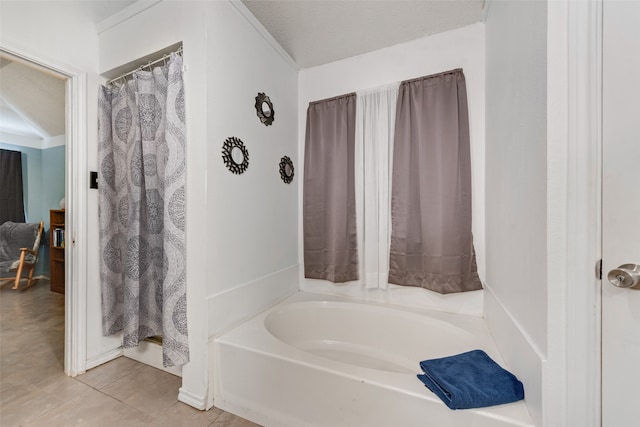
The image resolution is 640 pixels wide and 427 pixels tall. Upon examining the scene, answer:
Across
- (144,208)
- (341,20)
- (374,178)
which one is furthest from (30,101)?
(374,178)

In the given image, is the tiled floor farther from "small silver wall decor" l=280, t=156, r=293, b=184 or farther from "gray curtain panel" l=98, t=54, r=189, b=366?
"small silver wall decor" l=280, t=156, r=293, b=184

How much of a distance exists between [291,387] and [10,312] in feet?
10.9

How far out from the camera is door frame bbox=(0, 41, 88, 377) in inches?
62.1

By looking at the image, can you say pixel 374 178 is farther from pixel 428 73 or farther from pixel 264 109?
pixel 264 109

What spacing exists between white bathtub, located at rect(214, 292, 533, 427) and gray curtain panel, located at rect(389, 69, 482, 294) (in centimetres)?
32

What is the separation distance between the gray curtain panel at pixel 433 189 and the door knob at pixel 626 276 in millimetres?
921

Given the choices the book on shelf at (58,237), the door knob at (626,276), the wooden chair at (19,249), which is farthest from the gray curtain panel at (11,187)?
the door knob at (626,276)

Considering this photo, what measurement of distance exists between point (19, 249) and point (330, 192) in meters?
4.55

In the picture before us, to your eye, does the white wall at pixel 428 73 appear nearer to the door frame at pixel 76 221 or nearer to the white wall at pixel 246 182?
the white wall at pixel 246 182

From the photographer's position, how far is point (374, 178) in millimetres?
1905

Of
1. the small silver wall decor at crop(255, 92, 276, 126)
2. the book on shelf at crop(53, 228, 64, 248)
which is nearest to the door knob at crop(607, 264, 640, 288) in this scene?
the small silver wall decor at crop(255, 92, 276, 126)

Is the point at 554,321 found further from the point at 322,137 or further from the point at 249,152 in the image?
the point at 322,137

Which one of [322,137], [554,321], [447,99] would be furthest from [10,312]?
[447,99]

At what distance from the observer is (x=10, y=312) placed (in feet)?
8.20
